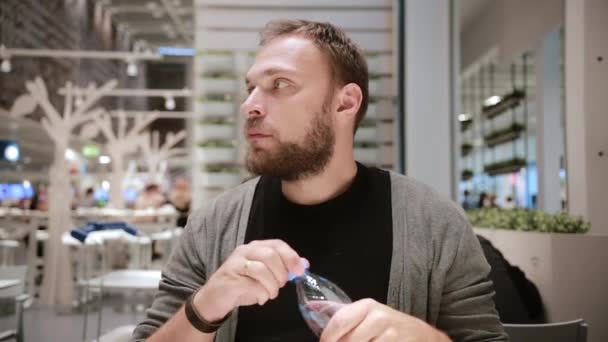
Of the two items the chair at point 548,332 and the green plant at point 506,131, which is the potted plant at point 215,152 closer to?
the chair at point 548,332

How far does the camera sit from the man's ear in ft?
3.92

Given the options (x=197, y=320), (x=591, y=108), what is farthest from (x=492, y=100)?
(x=197, y=320)

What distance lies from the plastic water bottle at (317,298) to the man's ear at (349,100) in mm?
440

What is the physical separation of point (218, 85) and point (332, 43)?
5.06m

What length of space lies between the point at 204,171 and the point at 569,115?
3.90 m

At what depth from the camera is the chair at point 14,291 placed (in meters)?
2.72

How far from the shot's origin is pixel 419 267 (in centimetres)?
113

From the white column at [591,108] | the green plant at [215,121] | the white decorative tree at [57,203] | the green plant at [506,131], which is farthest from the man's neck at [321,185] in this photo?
the green plant at [506,131]

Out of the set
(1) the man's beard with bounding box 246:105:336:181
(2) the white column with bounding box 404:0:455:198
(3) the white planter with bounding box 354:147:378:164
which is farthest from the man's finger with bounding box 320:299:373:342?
(3) the white planter with bounding box 354:147:378:164

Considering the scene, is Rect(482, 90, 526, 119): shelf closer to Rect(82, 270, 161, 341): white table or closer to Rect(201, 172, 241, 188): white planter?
Rect(201, 172, 241, 188): white planter

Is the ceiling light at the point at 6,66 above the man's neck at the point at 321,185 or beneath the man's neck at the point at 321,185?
above

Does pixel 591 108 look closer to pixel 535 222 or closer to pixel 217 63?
pixel 535 222

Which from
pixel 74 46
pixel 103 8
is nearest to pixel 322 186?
pixel 74 46

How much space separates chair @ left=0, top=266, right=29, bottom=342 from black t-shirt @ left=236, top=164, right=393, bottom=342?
191 centimetres
